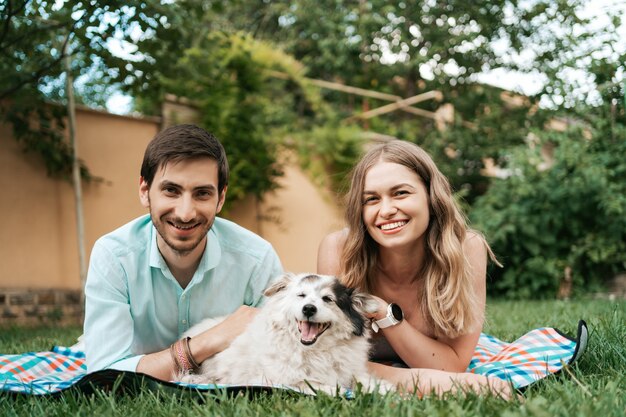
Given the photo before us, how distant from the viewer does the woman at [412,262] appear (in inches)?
130

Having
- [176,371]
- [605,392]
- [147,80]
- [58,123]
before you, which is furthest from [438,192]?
[58,123]

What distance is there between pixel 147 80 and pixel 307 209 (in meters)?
4.76

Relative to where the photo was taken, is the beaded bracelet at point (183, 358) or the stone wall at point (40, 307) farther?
the stone wall at point (40, 307)

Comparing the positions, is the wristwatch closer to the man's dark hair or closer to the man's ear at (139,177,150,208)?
the man's dark hair

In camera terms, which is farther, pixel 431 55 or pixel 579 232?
pixel 431 55

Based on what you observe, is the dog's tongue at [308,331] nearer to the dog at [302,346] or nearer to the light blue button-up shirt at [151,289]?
the dog at [302,346]

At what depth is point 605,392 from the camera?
2316 millimetres

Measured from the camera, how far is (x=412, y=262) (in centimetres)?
365

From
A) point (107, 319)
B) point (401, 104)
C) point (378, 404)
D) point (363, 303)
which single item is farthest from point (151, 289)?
point (401, 104)

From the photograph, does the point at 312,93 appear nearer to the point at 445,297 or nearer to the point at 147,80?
the point at 147,80

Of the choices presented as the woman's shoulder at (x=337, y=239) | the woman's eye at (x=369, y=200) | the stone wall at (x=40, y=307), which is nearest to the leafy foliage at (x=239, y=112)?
the stone wall at (x=40, y=307)

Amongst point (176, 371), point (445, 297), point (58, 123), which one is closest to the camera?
point (176, 371)

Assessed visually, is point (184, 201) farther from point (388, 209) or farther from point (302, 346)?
point (388, 209)

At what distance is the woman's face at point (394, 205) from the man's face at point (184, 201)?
0.87 metres
